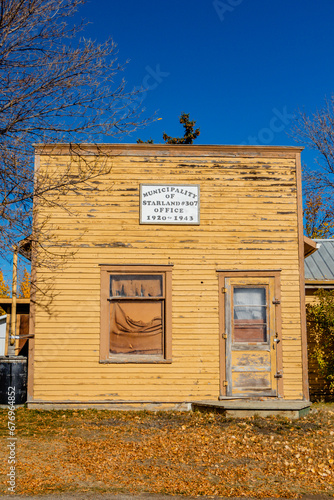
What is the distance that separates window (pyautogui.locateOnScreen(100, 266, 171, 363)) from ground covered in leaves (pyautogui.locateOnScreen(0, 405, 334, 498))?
1320 millimetres

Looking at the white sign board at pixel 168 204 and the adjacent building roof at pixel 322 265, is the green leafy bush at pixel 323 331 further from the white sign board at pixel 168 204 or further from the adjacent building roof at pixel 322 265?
the white sign board at pixel 168 204

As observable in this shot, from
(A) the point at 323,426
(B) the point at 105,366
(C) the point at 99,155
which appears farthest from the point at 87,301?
(A) the point at 323,426

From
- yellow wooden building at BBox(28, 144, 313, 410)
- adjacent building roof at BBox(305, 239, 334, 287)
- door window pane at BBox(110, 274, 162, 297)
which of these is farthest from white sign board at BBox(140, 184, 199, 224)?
adjacent building roof at BBox(305, 239, 334, 287)

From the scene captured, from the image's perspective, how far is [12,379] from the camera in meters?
10.7

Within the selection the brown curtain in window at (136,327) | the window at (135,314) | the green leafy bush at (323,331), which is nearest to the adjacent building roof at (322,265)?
the green leafy bush at (323,331)

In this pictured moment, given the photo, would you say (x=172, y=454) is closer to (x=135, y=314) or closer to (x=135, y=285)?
(x=135, y=314)

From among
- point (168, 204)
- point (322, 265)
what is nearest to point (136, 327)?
point (168, 204)

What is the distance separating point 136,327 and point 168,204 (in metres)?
2.66

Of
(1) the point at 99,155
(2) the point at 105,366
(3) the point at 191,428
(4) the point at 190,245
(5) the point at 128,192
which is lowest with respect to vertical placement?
(3) the point at 191,428

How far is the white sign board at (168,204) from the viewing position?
11.1 meters

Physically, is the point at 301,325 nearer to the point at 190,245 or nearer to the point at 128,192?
the point at 190,245

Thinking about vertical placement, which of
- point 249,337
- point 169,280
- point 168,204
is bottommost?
point 249,337

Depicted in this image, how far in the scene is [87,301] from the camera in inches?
429

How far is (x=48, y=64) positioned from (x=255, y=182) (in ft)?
16.2
